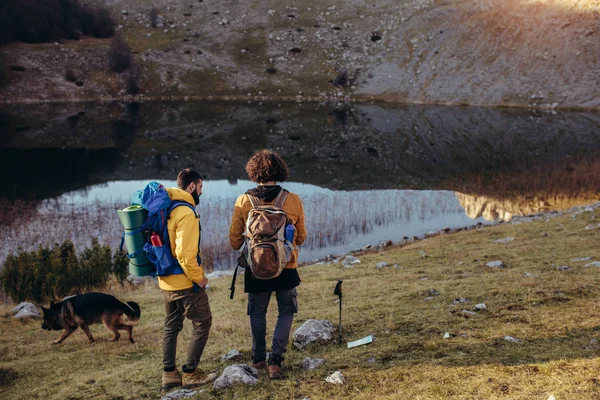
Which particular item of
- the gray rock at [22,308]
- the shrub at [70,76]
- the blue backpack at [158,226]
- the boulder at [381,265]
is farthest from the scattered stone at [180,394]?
the shrub at [70,76]

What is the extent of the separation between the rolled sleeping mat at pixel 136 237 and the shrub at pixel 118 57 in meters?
87.5

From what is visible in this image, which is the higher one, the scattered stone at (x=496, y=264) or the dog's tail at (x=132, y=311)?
the scattered stone at (x=496, y=264)

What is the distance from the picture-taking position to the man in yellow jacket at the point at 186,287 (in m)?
6.96

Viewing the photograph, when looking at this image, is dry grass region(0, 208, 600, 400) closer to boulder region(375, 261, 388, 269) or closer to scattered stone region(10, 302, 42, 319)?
scattered stone region(10, 302, 42, 319)

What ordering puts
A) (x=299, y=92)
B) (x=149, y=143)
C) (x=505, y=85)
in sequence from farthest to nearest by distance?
(x=299, y=92) → (x=505, y=85) → (x=149, y=143)

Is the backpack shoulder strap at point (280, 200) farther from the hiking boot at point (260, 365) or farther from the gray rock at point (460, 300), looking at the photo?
the gray rock at point (460, 300)

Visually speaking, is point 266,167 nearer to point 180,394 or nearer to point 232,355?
point 180,394

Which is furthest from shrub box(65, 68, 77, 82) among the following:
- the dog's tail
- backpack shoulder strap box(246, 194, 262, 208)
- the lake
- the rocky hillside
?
backpack shoulder strap box(246, 194, 262, 208)

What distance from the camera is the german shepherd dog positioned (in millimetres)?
10750

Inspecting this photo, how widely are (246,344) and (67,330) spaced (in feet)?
13.9

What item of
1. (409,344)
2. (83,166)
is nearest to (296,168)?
(83,166)

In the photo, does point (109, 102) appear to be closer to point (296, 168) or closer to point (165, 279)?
point (296, 168)

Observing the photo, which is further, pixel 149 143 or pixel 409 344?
pixel 149 143

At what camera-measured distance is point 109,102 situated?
82000 mm
